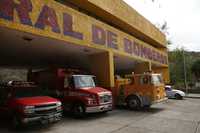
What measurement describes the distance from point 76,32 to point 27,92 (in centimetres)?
427

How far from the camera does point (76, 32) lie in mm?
13625

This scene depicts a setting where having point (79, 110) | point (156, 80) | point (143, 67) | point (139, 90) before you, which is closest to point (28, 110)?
A: point (79, 110)

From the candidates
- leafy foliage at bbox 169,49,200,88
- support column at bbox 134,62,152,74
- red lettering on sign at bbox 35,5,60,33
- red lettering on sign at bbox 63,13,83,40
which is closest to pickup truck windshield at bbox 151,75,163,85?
red lettering on sign at bbox 63,13,83,40

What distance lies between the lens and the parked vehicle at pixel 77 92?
1305 cm

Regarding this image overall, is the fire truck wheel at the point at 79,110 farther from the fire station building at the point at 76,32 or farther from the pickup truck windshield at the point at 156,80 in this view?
the pickup truck windshield at the point at 156,80

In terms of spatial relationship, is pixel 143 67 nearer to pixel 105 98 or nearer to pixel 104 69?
pixel 104 69

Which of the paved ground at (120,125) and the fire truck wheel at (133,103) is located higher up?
the fire truck wheel at (133,103)

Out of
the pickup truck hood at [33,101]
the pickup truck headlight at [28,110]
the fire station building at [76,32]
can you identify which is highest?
the fire station building at [76,32]

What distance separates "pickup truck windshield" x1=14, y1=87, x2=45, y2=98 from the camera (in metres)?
11.1

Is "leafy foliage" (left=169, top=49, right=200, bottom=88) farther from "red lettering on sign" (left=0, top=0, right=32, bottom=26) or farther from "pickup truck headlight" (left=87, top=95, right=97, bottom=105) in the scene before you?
"red lettering on sign" (left=0, top=0, right=32, bottom=26)

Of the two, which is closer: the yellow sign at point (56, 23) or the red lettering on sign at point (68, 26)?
the yellow sign at point (56, 23)

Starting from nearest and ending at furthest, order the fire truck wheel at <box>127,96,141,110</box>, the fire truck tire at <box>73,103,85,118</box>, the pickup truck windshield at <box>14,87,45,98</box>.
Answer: the pickup truck windshield at <box>14,87,45,98</box>
the fire truck tire at <box>73,103,85,118</box>
the fire truck wheel at <box>127,96,141,110</box>

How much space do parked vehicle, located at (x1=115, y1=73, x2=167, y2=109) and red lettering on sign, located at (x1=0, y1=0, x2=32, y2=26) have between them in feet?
27.7

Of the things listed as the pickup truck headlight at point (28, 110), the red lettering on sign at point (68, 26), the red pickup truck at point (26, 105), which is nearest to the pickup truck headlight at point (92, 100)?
the red pickup truck at point (26, 105)
